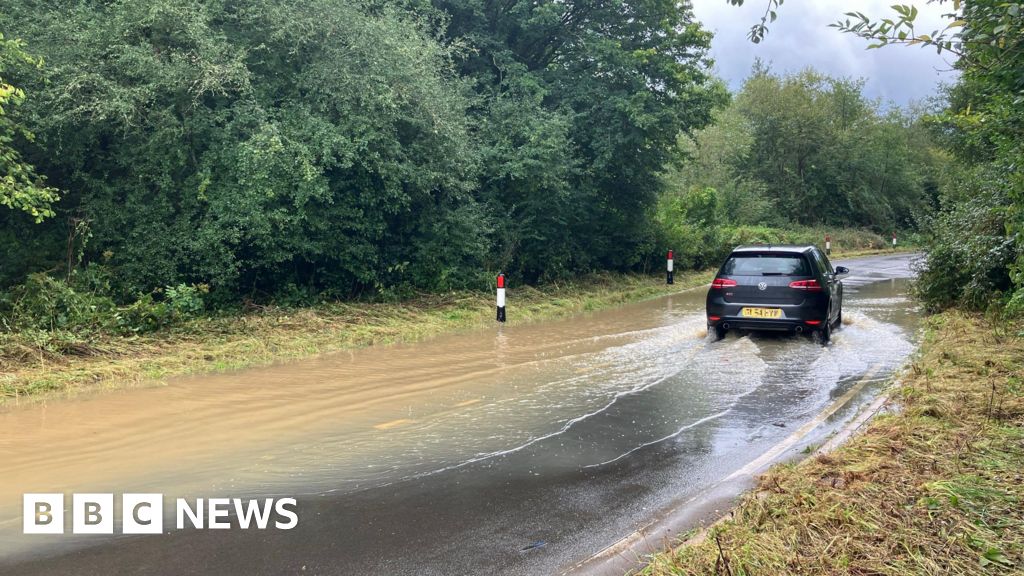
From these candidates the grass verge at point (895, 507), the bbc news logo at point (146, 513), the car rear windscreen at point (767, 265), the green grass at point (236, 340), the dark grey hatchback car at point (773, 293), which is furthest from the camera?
the car rear windscreen at point (767, 265)

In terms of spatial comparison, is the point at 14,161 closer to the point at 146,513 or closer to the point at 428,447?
the point at 146,513

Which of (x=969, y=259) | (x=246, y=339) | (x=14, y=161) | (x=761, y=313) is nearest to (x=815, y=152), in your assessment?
(x=969, y=259)

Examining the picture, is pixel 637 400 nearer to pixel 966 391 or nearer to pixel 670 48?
pixel 966 391

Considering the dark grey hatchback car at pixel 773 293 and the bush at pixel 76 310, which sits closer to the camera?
the bush at pixel 76 310

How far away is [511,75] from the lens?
19.3 metres

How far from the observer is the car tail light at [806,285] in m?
11.7

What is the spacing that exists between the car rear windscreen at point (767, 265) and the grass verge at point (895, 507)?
16.8 feet

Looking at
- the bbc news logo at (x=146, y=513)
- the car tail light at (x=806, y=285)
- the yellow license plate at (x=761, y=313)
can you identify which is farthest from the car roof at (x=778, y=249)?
the bbc news logo at (x=146, y=513)

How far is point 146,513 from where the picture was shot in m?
5.03

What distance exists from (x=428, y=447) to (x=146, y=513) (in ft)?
7.73

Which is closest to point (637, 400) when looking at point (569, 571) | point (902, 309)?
point (569, 571)

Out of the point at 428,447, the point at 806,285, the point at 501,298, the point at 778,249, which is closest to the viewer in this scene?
the point at 428,447

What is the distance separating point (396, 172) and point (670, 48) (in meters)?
11.0

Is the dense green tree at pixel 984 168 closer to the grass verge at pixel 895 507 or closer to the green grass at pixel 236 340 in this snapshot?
the grass verge at pixel 895 507
